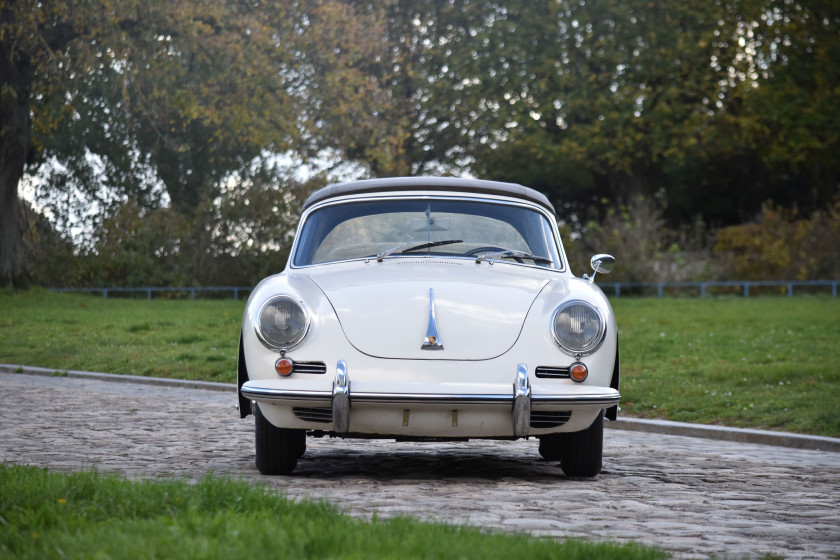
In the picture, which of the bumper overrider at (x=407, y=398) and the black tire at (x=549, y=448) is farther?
the black tire at (x=549, y=448)

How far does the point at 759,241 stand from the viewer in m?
31.7

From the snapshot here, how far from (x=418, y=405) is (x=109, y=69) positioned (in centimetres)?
2306

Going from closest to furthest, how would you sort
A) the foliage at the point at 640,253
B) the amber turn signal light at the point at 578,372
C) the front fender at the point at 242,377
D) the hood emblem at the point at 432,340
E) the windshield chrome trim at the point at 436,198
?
the hood emblem at the point at 432,340, the amber turn signal light at the point at 578,372, the front fender at the point at 242,377, the windshield chrome trim at the point at 436,198, the foliage at the point at 640,253

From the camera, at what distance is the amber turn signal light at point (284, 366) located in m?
6.69

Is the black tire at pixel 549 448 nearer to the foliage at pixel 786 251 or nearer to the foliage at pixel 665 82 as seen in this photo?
the foliage at pixel 786 251

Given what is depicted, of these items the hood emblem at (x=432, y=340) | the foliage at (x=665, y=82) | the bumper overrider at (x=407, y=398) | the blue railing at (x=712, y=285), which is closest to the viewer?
the bumper overrider at (x=407, y=398)

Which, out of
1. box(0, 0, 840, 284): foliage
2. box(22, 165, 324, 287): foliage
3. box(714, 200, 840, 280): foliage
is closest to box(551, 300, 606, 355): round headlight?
box(0, 0, 840, 284): foliage

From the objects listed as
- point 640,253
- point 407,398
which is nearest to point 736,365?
point 407,398

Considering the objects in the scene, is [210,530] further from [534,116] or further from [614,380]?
[534,116]

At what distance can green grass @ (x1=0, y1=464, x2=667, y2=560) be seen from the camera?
159 inches

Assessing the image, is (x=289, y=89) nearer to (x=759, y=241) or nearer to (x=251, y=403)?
(x=759, y=241)

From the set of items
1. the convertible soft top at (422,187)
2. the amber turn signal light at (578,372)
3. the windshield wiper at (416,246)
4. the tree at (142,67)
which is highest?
the tree at (142,67)

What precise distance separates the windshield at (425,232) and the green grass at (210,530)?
282 cm

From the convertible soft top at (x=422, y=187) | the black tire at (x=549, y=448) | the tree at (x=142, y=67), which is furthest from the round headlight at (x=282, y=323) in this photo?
the tree at (x=142, y=67)
